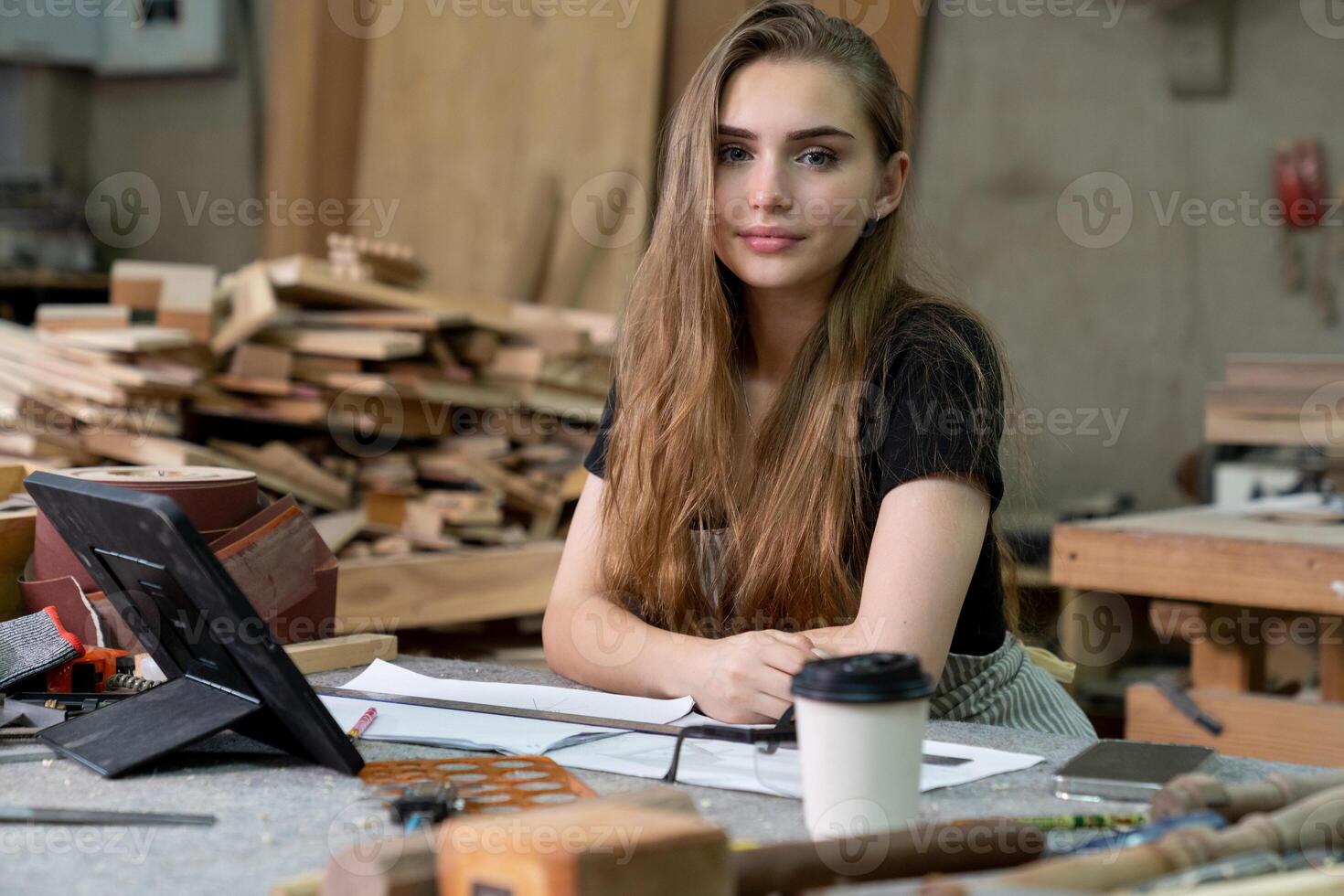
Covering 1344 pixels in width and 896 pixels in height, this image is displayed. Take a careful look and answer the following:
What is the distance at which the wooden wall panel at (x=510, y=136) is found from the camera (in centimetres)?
492

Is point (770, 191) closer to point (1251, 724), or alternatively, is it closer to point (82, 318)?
point (1251, 724)

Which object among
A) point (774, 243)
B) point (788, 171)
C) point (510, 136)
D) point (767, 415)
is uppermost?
point (510, 136)

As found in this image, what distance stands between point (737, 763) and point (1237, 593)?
1.64 metres

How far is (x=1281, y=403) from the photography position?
3.48 meters

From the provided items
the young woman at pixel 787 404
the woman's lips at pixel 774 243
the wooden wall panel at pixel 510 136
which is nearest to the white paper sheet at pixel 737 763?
the young woman at pixel 787 404

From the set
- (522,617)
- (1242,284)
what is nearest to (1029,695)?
(522,617)

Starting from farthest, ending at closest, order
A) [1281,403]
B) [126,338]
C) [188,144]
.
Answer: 1. [188,144]
2. [1281,403]
3. [126,338]

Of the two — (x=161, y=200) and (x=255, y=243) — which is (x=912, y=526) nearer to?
(x=255, y=243)

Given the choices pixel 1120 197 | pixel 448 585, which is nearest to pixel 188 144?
pixel 448 585

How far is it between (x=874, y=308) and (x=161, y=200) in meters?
5.07

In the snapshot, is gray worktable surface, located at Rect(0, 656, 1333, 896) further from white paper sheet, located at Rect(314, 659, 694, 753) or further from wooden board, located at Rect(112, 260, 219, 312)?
wooden board, located at Rect(112, 260, 219, 312)

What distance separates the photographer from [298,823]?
46.5 inches

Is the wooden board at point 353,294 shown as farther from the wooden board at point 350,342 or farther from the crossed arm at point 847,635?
the crossed arm at point 847,635

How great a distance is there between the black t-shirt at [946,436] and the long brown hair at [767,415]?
0.01 meters
